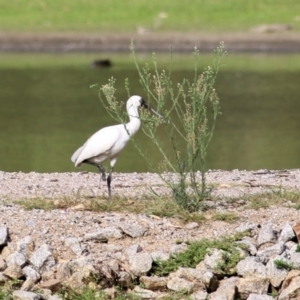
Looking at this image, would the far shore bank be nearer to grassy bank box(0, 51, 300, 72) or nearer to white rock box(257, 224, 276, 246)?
grassy bank box(0, 51, 300, 72)

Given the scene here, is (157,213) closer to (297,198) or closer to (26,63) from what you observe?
(297,198)

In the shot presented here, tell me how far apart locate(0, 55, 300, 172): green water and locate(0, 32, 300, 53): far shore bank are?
345 cm

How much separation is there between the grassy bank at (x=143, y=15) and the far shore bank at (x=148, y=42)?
1.22 metres

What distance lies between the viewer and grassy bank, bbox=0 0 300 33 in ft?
132

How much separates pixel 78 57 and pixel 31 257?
2996cm

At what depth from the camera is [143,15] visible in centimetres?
4269

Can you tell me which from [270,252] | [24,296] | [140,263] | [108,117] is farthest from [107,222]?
[108,117]

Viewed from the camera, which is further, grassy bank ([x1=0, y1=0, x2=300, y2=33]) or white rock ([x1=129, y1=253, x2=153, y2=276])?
grassy bank ([x1=0, y1=0, x2=300, y2=33])

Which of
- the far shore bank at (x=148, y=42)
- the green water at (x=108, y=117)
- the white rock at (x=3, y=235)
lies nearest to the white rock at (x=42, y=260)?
the white rock at (x=3, y=235)

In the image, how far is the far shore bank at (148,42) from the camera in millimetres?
36094

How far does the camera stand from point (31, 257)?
624cm

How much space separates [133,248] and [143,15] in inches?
1461

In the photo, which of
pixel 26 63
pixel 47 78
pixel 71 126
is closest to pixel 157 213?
pixel 71 126

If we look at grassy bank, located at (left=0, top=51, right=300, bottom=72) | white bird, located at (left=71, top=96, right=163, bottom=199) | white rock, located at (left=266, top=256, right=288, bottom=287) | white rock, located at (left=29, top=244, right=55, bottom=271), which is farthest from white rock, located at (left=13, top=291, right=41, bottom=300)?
grassy bank, located at (left=0, top=51, right=300, bottom=72)
